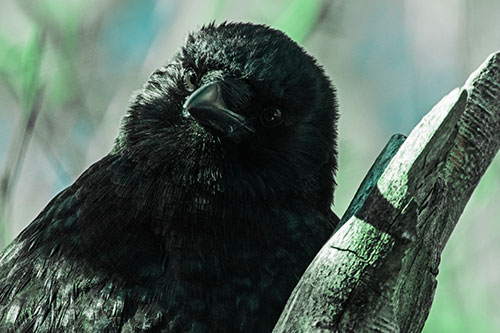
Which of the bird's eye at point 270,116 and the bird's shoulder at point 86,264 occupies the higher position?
the bird's eye at point 270,116

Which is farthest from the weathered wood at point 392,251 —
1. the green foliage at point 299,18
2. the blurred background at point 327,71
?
the green foliage at point 299,18

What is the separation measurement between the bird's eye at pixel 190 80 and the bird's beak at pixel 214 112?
3.9 inches

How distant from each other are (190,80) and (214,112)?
16 cm

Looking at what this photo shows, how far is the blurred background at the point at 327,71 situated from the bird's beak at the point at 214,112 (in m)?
1.55

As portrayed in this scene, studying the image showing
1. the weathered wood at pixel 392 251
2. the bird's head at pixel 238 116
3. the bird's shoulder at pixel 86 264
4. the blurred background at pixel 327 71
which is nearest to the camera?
the weathered wood at pixel 392 251

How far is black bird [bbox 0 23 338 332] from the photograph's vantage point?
1562 mm

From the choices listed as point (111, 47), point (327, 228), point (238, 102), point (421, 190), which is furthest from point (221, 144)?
point (111, 47)

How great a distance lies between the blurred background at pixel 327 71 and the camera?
3.21m

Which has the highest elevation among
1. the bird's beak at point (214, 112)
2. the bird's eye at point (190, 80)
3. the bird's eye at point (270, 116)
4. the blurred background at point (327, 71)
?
the blurred background at point (327, 71)

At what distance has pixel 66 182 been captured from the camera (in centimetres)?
320

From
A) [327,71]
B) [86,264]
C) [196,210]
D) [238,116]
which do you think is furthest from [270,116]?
[327,71]

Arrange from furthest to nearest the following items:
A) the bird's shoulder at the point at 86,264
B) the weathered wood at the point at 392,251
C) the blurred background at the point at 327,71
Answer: the blurred background at the point at 327,71, the bird's shoulder at the point at 86,264, the weathered wood at the point at 392,251

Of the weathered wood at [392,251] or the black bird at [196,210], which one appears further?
the black bird at [196,210]

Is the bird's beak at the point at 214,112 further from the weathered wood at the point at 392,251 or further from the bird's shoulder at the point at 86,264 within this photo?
the weathered wood at the point at 392,251
